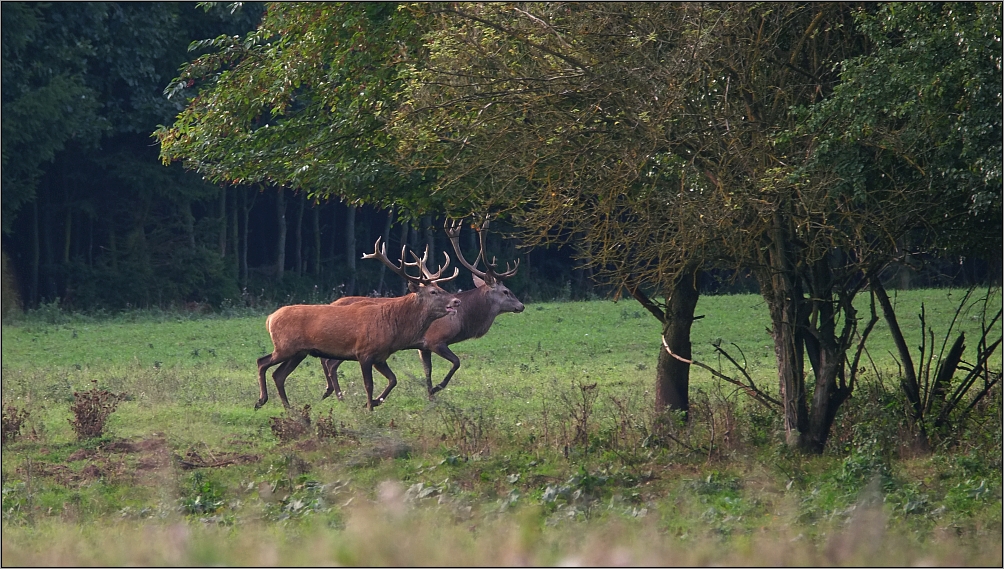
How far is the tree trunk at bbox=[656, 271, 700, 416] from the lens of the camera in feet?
35.3

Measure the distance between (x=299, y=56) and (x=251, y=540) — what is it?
5.34 m

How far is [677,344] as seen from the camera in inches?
427

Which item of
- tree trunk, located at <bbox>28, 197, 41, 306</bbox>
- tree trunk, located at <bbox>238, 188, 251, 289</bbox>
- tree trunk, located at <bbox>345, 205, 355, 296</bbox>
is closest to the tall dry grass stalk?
tree trunk, located at <bbox>28, 197, 41, 306</bbox>

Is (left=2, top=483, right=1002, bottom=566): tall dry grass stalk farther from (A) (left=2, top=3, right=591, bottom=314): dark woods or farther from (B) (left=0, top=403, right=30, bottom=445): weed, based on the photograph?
(A) (left=2, top=3, right=591, bottom=314): dark woods

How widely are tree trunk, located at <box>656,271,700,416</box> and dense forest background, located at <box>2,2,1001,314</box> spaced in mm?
8992

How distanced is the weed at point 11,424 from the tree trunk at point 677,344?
573 cm

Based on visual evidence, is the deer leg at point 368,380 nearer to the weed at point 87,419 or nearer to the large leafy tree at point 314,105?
the large leafy tree at point 314,105

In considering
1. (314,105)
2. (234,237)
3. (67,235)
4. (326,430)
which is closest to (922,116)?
(314,105)

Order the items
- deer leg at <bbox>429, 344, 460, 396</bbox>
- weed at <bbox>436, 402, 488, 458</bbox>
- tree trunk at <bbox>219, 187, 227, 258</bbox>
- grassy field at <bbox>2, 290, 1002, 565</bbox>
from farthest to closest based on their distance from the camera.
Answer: tree trunk at <bbox>219, 187, 227, 258</bbox> < deer leg at <bbox>429, 344, 460, 396</bbox> < weed at <bbox>436, 402, 488, 458</bbox> < grassy field at <bbox>2, 290, 1002, 565</bbox>

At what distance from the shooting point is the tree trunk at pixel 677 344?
35.3ft

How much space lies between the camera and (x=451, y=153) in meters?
9.26

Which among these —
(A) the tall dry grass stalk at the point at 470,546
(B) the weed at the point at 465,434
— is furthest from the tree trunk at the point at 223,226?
(A) the tall dry grass stalk at the point at 470,546

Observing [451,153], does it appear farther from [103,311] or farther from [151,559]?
[103,311]

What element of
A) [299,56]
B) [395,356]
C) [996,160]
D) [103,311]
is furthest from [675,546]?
[103,311]
